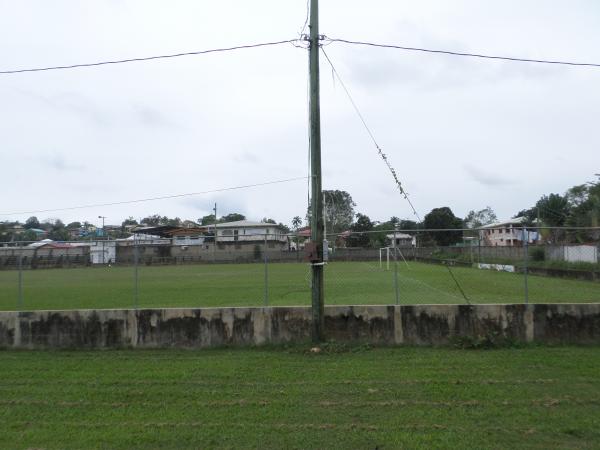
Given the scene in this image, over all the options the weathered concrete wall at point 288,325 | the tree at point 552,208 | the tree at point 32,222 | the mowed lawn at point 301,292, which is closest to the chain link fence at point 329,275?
the mowed lawn at point 301,292

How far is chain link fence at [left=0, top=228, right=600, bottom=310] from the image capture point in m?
16.7

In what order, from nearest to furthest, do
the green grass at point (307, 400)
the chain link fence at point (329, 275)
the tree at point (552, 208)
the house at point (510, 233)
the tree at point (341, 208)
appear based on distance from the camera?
the green grass at point (307, 400)
the house at point (510, 233)
the chain link fence at point (329, 275)
the tree at point (552, 208)
the tree at point (341, 208)

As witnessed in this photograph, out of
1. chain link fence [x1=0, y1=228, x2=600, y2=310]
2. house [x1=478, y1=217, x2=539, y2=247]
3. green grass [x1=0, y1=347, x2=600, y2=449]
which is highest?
house [x1=478, y1=217, x2=539, y2=247]

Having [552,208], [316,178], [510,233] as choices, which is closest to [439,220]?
[552,208]

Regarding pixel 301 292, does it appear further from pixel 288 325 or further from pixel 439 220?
pixel 439 220

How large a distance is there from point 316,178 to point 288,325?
2.90 meters

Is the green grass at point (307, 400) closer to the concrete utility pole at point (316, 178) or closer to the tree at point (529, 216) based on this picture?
the concrete utility pole at point (316, 178)

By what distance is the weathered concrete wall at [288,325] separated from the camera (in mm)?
9898

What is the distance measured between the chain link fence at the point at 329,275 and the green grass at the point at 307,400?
2.81 meters

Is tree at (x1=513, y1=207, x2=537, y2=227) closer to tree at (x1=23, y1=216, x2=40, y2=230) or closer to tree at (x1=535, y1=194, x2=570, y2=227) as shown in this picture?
tree at (x1=535, y1=194, x2=570, y2=227)

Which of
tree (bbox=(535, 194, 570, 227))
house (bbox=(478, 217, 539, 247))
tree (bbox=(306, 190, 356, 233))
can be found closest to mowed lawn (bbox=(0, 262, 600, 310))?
house (bbox=(478, 217, 539, 247))

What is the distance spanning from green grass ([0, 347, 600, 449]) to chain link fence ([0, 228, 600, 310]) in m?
2.81

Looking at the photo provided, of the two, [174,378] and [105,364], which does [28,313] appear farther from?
[174,378]

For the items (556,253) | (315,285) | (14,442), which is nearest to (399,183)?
(315,285)
